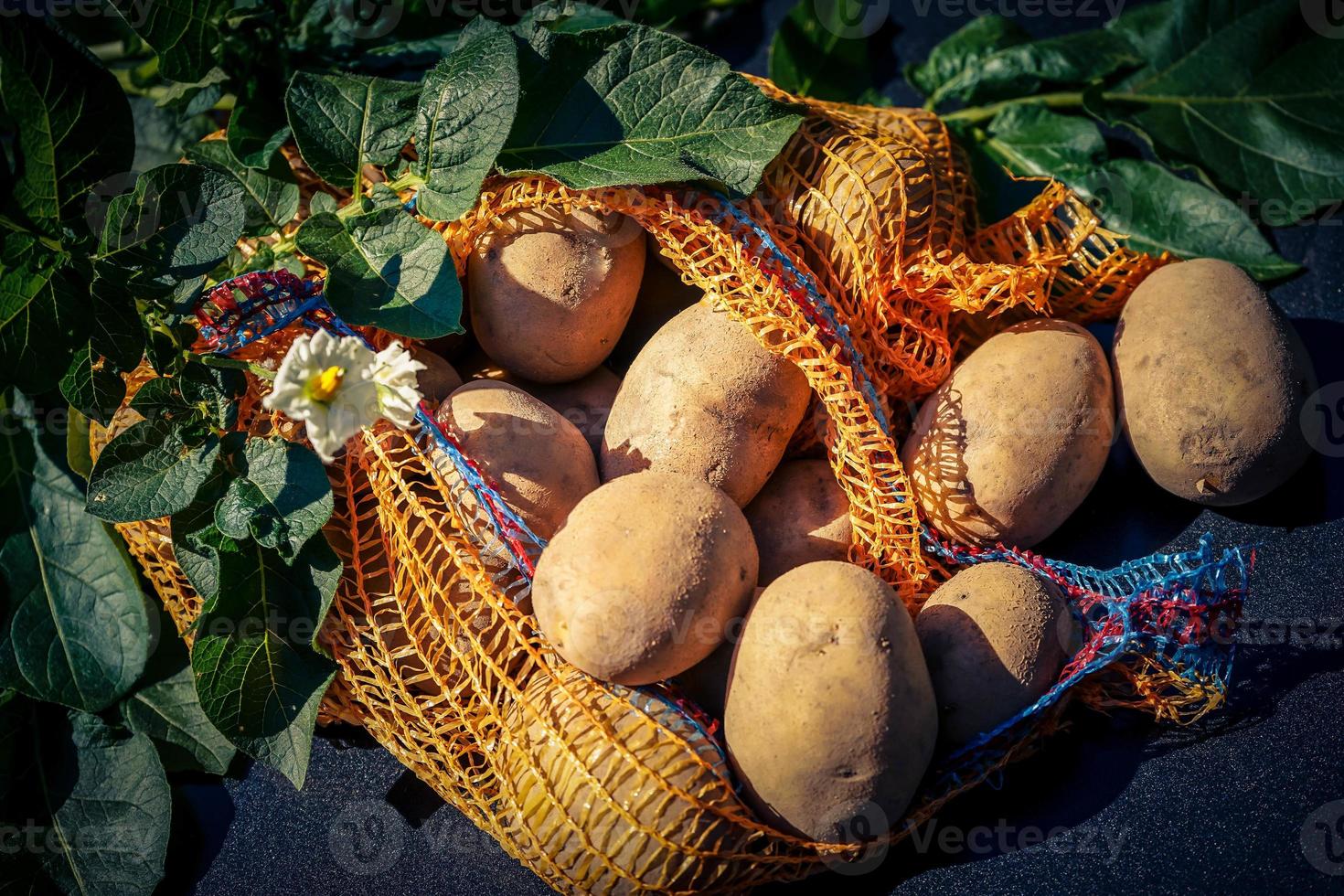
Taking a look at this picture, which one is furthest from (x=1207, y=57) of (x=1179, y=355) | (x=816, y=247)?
(x=816, y=247)

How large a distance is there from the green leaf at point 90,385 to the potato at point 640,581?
39 cm

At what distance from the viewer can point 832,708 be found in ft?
2.36

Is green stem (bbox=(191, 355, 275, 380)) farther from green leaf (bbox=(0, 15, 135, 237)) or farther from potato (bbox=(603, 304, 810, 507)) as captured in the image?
potato (bbox=(603, 304, 810, 507))

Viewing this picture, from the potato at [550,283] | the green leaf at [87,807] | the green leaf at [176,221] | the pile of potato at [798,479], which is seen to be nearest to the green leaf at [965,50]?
the pile of potato at [798,479]

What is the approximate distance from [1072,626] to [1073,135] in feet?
1.83

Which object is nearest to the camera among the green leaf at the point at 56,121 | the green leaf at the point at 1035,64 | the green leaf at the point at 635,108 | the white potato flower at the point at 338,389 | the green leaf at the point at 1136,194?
the white potato flower at the point at 338,389

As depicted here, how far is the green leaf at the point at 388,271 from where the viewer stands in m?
0.78

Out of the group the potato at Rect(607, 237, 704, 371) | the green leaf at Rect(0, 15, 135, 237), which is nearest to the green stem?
the green leaf at Rect(0, 15, 135, 237)

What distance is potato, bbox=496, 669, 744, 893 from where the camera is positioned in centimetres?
75

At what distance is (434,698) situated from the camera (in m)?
0.84

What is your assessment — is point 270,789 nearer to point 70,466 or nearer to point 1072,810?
point 70,466

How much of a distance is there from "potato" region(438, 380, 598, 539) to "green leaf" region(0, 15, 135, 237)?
1.09 ft
